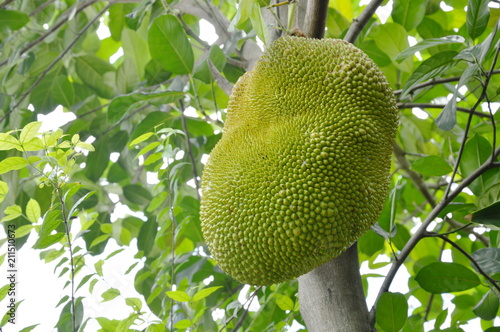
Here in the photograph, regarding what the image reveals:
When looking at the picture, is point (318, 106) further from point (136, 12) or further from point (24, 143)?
point (136, 12)

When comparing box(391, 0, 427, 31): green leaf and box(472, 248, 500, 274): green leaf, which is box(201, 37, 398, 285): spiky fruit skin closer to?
box(472, 248, 500, 274): green leaf

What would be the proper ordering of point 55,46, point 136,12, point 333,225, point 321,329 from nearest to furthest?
point 333,225
point 321,329
point 136,12
point 55,46

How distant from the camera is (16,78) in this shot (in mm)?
1562

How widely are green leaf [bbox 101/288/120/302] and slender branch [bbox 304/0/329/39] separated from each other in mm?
623

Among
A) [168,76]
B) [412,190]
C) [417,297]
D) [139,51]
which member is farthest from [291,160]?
[412,190]

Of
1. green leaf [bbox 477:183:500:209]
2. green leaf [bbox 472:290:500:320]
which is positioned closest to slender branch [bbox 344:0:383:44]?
green leaf [bbox 477:183:500:209]

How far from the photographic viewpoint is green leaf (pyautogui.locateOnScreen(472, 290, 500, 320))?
3.37ft

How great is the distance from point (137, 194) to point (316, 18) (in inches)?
31.4

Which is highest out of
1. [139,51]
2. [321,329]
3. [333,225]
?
[139,51]

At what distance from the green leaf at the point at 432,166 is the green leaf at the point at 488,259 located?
0.20 m

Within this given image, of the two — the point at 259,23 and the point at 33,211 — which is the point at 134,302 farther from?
the point at 259,23

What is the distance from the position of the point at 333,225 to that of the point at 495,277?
→ 1.69 ft

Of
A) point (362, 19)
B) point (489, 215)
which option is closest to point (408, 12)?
point (362, 19)

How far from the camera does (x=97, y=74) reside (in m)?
1.61
